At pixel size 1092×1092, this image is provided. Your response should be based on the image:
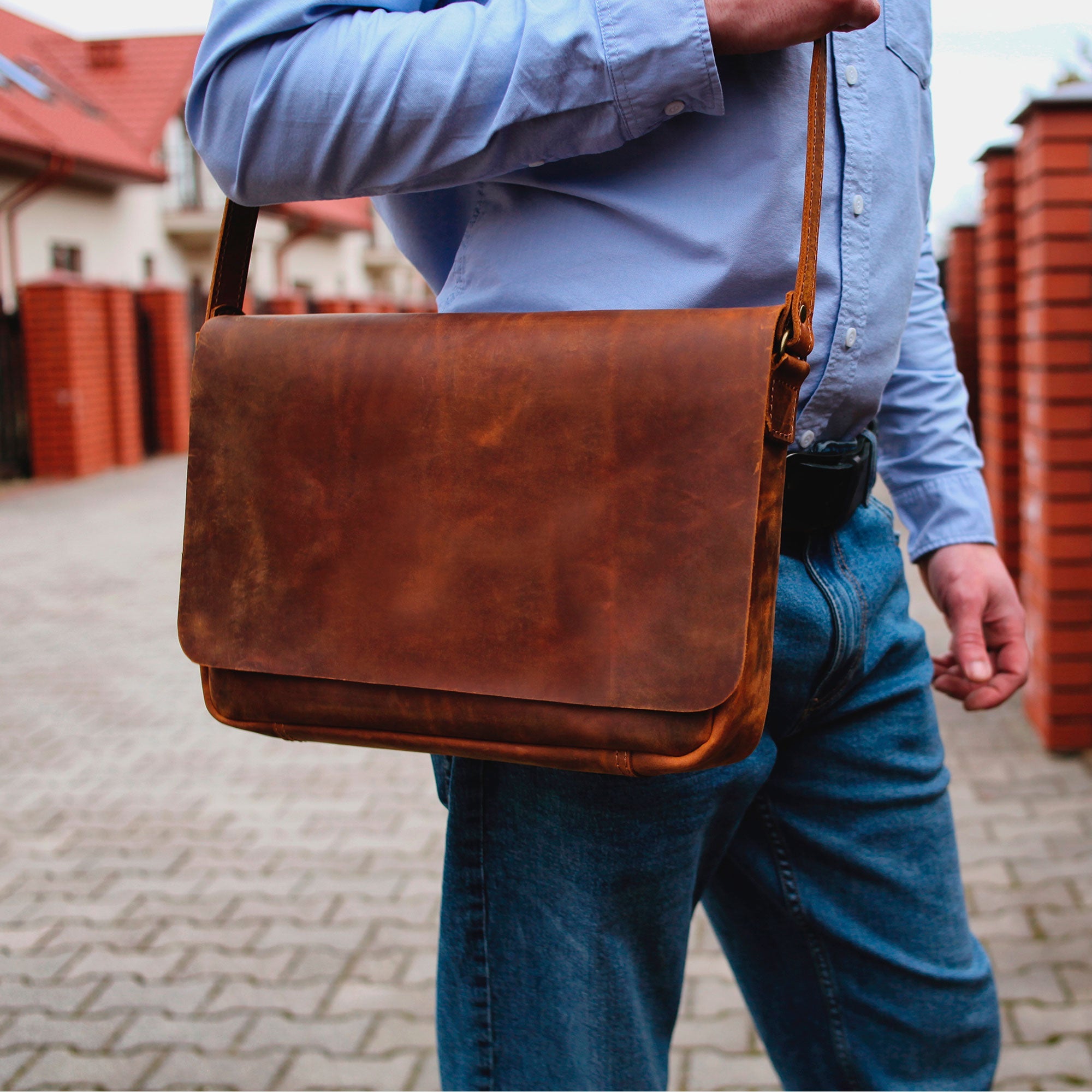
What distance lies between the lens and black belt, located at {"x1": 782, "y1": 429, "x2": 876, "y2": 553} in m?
1.23

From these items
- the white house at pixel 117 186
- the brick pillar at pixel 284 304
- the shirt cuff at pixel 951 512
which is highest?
the white house at pixel 117 186

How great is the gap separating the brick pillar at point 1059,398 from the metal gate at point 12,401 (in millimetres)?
11153

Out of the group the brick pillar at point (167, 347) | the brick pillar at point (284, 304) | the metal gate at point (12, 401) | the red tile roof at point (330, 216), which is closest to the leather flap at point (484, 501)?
the metal gate at point (12, 401)

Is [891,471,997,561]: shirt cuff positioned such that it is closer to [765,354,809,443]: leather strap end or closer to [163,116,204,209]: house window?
[765,354,809,443]: leather strap end

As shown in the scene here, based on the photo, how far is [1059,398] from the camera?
3.70 metres

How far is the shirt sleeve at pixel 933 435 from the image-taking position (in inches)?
63.0

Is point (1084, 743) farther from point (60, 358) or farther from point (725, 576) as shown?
point (60, 358)

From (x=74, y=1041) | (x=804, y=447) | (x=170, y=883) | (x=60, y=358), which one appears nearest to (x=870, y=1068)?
(x=804, y=447)

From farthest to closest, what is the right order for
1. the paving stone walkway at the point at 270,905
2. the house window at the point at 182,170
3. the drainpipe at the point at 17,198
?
the house window at the point at 182,170 < the drainpipe at the point at 17,198 < the paving stone walkway at the point at 270,905

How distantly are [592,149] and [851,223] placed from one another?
29 centimetres

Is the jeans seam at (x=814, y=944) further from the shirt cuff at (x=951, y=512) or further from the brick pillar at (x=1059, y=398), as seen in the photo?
the brick pillar at (x=1059, y=398)

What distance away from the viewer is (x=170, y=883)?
3.25 m

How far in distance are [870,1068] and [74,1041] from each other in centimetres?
176

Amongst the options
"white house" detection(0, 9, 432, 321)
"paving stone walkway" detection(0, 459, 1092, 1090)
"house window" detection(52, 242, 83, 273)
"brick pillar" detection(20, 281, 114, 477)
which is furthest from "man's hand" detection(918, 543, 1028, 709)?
"house window" detection(52, 242, 83, 273)
